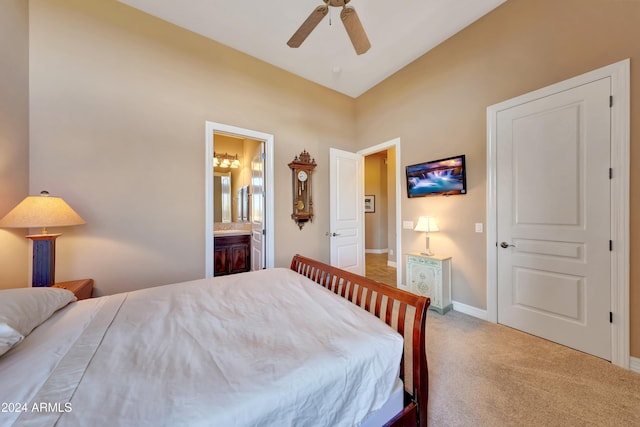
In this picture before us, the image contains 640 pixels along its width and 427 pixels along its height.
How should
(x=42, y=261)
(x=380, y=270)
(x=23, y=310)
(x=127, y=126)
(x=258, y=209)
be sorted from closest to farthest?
(x=23, y=310) → (x=42, y=261) → (x=127, y=126) → (x=258, y=209) → (x=380, y=270)

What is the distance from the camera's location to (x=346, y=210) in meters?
3.91

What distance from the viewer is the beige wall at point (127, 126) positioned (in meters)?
2.09

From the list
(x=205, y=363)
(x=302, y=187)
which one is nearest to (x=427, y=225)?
(x=302, y=187)

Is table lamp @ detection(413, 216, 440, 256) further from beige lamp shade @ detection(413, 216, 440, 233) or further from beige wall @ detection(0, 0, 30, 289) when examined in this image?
beige wall @ detection(0, 0, 30, 289)

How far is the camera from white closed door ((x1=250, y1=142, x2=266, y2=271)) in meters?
3.32

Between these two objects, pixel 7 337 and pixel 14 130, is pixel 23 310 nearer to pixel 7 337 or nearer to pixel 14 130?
pixel 7 337

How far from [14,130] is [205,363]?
249 centimetres

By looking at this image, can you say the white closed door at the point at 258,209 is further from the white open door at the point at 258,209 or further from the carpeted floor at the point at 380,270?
the carpeted floor at the point at 380,270

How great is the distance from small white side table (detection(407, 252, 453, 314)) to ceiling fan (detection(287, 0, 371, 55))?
2474 millimetres

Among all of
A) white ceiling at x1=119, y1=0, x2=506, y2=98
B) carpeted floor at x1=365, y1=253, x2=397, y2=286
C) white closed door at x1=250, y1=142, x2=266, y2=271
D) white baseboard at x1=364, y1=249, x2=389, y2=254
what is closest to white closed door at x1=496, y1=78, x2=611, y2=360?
white ceiling at x1=119, y1=0, x2=506, y2=98

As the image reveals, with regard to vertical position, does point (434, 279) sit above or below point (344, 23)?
below

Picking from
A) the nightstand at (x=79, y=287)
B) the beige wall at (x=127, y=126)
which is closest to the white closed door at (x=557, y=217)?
the beige wall at (x=127, y=126)

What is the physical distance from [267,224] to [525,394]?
9.68 ft

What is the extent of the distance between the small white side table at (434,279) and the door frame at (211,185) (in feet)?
6.44
